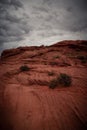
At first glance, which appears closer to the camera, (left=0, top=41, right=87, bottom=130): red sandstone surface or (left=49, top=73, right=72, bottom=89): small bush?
(left=0, top=41, right=87, bottom=130): red sandstone surface

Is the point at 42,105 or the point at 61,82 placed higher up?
the point at 61,82

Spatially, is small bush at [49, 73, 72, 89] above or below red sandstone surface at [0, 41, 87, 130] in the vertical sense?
above

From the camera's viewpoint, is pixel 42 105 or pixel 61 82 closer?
pixel 42 105

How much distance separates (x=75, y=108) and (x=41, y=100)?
1547 mm

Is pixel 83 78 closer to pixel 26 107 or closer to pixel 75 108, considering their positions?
pixel 75 108

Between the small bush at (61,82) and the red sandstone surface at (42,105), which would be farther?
the small bush at (61,82)

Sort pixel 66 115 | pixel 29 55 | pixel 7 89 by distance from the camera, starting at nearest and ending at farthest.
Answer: pixel 66 115
pixel 7 89
pixel 29 55

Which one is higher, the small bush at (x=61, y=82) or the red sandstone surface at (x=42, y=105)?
the small bush at (x=61, y=82)

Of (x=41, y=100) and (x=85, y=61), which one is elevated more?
(x=85, y=61)

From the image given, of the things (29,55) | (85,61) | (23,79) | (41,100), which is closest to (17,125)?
(41,100)

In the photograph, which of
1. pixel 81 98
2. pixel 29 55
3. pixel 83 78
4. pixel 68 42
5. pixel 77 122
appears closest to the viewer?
pixel 77 122

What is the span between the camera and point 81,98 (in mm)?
4605

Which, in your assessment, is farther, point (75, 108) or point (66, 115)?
point (75, 108)

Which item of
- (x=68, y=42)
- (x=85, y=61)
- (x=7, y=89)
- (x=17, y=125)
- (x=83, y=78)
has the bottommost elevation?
(x=17, y=125)
